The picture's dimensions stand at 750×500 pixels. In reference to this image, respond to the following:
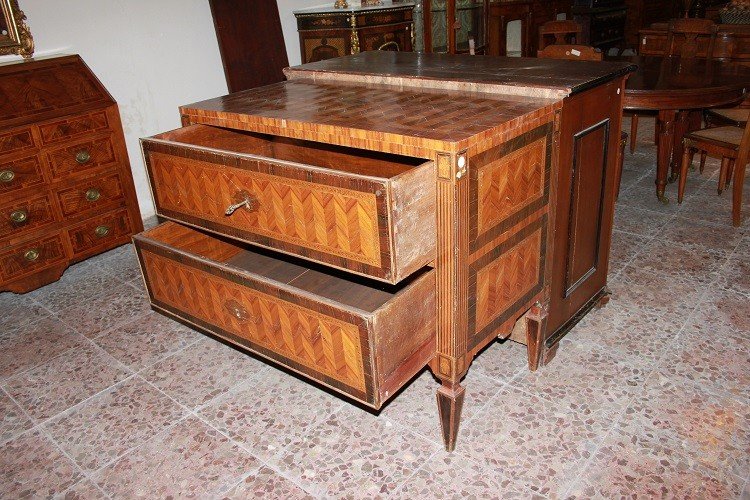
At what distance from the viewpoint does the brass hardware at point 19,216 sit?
2.47m

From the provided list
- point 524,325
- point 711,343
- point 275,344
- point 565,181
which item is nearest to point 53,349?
point 275,344

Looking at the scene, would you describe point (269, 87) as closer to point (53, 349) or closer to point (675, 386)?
point (53, 349)

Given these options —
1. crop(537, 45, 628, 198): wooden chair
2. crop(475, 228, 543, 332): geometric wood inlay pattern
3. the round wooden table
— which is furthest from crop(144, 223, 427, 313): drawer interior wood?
crop(537, 45, 628, 198): wooden chair

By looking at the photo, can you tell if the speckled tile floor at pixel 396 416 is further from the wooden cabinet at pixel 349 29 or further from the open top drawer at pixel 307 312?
the wooden cabinet at pixel 349 29

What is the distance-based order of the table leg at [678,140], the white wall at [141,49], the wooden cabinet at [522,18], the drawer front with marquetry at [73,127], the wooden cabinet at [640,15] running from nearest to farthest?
the drawer front with marquetry at [73,127] → the white wall at [141,49] → the table leg at [678,140] → the wooden cabinet at [522,18] → the wooden cabinet at [640,15]

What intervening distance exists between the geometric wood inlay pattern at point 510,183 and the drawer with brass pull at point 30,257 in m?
2.08

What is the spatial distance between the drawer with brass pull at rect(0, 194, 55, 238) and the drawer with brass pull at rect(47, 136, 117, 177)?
140mm

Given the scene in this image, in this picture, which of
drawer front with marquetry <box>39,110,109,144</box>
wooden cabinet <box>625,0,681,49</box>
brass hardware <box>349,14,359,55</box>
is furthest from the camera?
wooden cabinet <box>625,0,681,49</box>

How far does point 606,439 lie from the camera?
5.26 ft

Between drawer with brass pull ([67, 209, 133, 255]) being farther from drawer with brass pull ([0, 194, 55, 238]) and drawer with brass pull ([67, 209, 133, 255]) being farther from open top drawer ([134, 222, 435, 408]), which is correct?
open top drawer ([134, 222, 435, 408])

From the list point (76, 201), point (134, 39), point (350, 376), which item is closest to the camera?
point (350, 376)

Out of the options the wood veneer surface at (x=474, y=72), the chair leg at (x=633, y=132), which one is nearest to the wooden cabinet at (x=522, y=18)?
the chair leg at (x=633, y=132)

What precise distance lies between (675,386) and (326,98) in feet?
4.51

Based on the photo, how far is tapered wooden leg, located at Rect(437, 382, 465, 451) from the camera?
153cm
